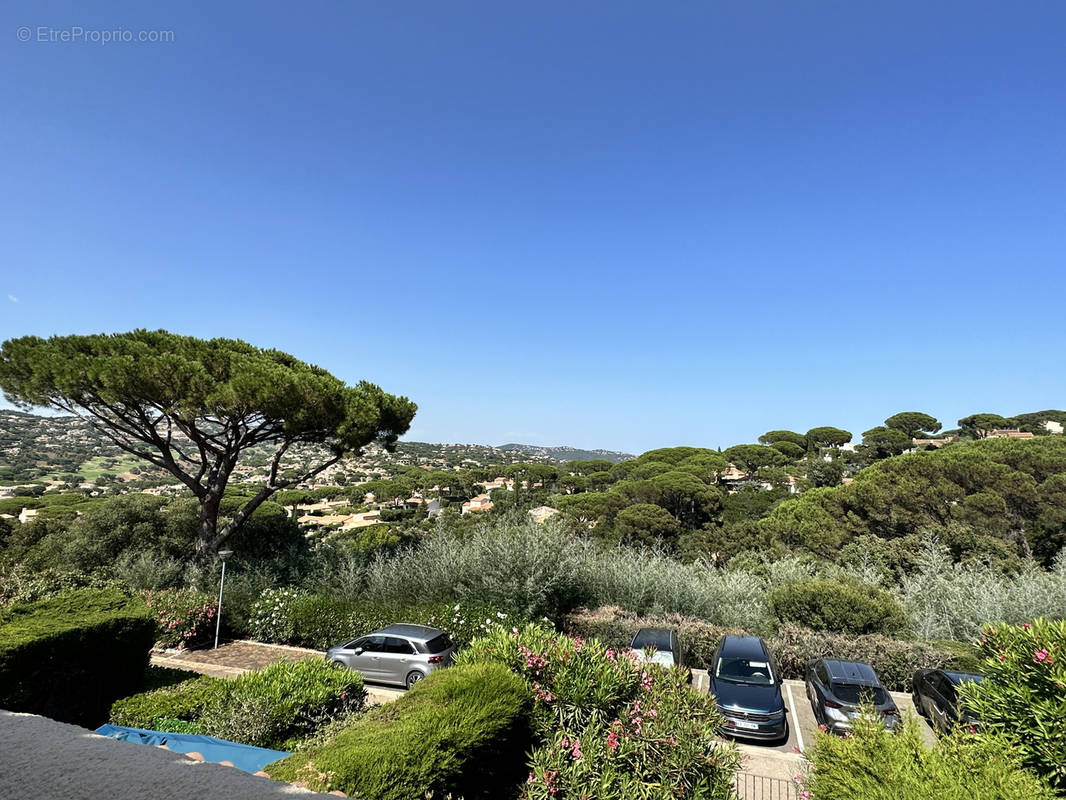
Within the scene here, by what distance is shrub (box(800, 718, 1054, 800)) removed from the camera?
3.05 m

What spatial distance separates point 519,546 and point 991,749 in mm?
8895

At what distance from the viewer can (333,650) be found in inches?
374

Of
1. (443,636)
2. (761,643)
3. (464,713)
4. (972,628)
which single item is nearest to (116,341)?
(443,636)

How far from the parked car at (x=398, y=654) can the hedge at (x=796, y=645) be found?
3.56 m

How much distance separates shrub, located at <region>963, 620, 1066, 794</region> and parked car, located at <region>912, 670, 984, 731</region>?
3.44m

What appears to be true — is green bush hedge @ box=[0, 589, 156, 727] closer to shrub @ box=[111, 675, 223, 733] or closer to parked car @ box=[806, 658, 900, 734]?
shrub @ box=[111, 675, 223, 733]

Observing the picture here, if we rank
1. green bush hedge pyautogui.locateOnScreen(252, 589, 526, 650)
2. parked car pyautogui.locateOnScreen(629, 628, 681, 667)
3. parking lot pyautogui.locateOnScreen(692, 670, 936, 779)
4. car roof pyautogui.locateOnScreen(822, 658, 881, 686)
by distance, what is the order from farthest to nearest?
green bush hedge pyautogui.locateOnScreen(252, 589, 526, 650) → parked car pyautogui.locateOnScreen(629, 628, 681, 667) → car roof pyautogui.locateOnScreen(822, 658, 881, 686) → parking lot pyautogui.locateOnScreen(692, 670, 936, 779)

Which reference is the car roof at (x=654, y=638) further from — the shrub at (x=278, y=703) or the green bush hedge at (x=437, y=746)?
the shrub at (x=278, y=703)

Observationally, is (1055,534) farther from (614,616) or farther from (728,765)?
(728,765)

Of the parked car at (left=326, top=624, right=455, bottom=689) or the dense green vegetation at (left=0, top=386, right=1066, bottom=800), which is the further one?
the parked car at (left=326, top=624, right=455, bottom=689)

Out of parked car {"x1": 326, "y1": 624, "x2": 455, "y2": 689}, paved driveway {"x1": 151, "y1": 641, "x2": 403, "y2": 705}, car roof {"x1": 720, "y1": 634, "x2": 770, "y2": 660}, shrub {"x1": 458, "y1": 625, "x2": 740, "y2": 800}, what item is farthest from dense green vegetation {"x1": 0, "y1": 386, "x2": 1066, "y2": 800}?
car roof {"x1": 720, "y1": 634, "x2": 770, "y2": 660}

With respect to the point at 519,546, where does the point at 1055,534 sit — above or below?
below

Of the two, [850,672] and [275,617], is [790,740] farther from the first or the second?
[275,617]

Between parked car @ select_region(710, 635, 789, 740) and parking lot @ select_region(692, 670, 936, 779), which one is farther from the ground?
parked car @ select_region(710, 635, 789, 740)
